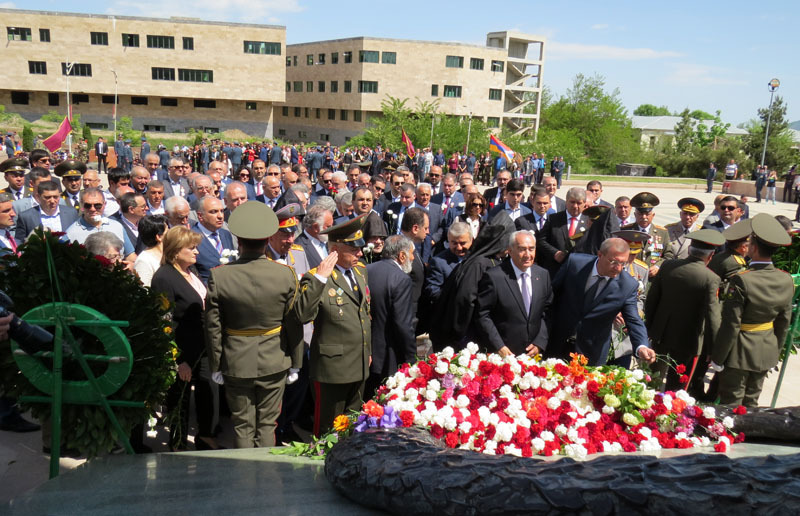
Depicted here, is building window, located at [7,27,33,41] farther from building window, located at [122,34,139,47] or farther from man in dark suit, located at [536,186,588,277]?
man in dark suit, located at [536,186,588,277]

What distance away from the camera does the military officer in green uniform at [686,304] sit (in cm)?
521

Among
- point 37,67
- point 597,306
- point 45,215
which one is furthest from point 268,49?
point 597,306

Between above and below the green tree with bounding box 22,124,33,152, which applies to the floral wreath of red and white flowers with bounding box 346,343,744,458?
below

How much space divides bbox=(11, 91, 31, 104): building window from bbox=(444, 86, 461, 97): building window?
129 ft

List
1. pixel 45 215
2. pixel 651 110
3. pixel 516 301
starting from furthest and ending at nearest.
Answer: pixel 651 110 → pixel 45 215 → pixel 516 301

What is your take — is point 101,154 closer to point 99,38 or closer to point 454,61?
point 99,38

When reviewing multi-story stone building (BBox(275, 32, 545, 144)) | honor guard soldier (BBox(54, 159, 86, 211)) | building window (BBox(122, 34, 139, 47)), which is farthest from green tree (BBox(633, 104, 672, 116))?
honor guard soldier (BBox(54, 159, 86, 211))

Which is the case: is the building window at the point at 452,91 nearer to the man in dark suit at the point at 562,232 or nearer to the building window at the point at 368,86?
the building window at the point at 368,86

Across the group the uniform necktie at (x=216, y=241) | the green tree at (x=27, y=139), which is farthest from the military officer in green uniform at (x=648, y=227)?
the green tree at (x=27, y=139)

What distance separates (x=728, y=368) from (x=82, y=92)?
58.7 metres

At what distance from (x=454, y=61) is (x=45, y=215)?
58628 mm

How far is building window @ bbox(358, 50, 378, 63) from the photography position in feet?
193

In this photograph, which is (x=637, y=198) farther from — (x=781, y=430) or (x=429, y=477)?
(x=429, y=477)

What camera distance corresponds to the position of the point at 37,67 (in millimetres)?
51500
